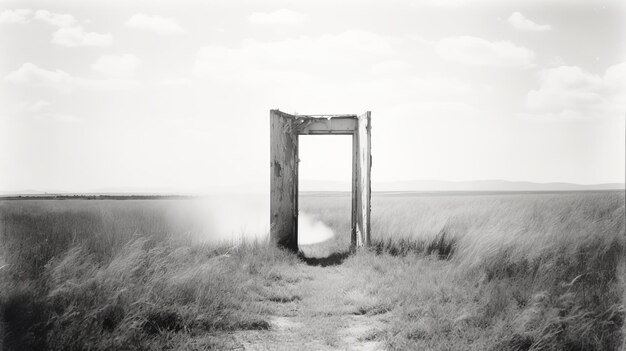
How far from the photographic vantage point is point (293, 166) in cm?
873

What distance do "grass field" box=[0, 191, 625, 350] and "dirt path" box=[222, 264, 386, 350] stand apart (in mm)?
18

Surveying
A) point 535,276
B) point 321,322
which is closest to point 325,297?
point 321,322

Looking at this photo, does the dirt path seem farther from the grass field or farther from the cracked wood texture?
the cracked wood texture

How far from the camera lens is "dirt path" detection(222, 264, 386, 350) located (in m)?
3.46

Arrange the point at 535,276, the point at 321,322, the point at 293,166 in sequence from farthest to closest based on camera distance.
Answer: the point at 293,166
the point at 535,276
the point at 321,322

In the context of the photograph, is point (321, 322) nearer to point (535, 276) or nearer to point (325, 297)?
point (325, 297)

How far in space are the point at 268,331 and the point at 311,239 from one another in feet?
22.0

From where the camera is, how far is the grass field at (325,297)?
3223mm

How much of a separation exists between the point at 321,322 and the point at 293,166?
5085 millimetres

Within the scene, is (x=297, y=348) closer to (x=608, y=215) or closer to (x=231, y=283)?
(x=231, y=283)

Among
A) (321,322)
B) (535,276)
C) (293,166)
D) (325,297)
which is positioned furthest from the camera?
(293,166)

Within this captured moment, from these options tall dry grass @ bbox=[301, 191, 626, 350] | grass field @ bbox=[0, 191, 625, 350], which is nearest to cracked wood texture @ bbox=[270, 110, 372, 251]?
tall dry grass @ bbox=[301, 191, 626, 350]

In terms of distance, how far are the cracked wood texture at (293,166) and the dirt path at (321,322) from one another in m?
2.77

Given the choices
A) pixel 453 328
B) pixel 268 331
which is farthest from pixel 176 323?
pixel 453 328
